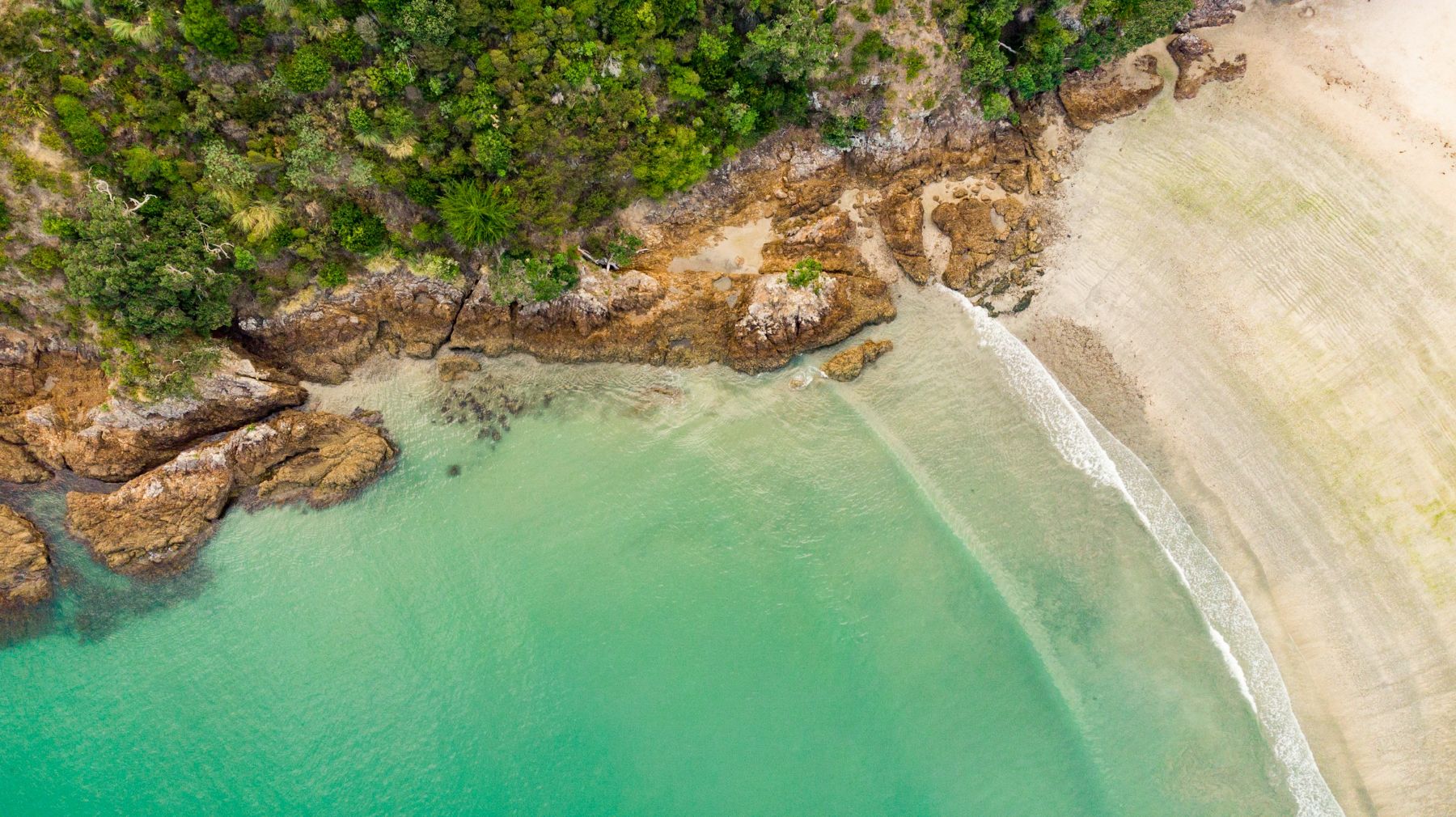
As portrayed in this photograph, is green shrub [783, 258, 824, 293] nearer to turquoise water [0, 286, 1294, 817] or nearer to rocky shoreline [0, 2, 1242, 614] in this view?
rocky shoreline [0, 2, 1242, 614]

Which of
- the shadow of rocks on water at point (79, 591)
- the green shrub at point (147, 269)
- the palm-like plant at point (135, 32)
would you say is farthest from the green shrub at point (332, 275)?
the shadow of rocks on water at point (79, 591)

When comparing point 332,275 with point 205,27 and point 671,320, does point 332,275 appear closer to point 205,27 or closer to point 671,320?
point 205,27

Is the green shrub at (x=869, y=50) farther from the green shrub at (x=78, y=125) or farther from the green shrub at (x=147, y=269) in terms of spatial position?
the green shrub at (x=78, y=125)

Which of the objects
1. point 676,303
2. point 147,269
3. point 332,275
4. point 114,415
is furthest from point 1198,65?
point 114,415

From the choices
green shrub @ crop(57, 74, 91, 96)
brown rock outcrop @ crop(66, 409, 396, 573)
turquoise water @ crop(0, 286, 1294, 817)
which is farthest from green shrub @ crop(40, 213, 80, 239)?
turquoise water @ crop(0, 286, 1294, 817)

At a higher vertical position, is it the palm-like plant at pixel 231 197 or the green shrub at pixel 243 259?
the palm-like plant at pixel 231 197

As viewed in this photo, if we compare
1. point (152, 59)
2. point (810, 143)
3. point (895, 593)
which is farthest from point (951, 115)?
point (152, 59)
